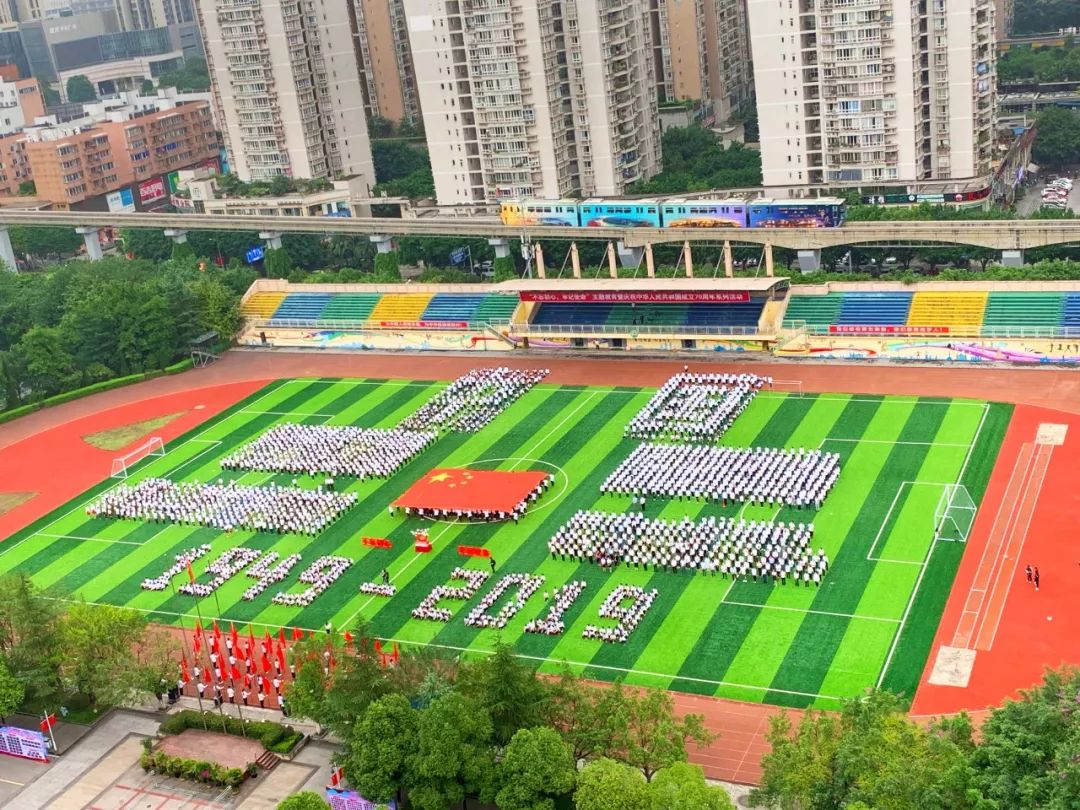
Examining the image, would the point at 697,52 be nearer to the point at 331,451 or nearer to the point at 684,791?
the point at 331,451

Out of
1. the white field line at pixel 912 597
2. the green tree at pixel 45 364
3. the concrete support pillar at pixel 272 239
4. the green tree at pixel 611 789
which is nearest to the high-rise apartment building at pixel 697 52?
the concrete support pillar at pixel 272 239

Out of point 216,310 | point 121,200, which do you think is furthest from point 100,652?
point 121,200

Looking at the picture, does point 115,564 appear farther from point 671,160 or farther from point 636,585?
point 671,160

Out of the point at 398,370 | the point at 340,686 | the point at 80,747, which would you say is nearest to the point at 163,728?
the point at 80,747

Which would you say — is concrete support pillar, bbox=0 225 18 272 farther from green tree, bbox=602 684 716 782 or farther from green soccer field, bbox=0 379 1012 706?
green tree, bbox=602 684 716 782

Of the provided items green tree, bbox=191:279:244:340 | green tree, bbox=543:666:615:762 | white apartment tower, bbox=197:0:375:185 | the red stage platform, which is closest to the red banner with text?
the red stage platform

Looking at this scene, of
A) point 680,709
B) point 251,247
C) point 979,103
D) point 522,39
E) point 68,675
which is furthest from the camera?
point 251,247
